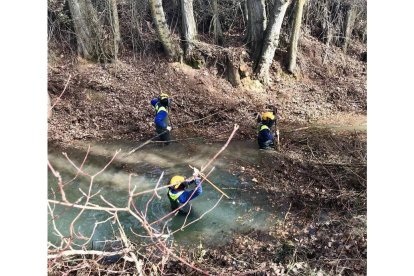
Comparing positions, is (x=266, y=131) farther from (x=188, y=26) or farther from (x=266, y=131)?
(x=188, y=26)

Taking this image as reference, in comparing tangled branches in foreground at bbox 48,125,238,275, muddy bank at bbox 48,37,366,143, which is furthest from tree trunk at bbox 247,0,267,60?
tangled branches in foreground at bbox 48,125,238,275

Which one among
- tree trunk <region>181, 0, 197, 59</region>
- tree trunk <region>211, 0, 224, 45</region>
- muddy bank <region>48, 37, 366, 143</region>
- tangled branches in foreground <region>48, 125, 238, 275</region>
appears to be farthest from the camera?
tree trunk <region>211, 0, 224, 45</region>

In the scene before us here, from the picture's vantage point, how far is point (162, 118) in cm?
647

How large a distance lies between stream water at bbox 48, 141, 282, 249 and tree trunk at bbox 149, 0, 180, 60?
251 cm

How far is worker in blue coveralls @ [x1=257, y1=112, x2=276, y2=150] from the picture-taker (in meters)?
6.40

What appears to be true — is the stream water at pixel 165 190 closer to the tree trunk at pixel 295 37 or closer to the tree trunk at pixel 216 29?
the tree trunk at pixel 295 37

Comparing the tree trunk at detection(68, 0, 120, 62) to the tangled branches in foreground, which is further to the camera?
the tree trunk at detection(68, 0, 120, 62)

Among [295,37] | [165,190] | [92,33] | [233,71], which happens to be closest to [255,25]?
[295,37]

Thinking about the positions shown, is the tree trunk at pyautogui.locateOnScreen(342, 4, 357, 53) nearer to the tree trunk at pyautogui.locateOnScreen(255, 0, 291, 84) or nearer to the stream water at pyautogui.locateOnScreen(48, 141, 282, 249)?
the tree trunk at pyautogui.locateOnScreen(255, 0, 291, 84)

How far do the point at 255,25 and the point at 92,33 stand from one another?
3611mm

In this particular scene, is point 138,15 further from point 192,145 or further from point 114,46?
point 192,145

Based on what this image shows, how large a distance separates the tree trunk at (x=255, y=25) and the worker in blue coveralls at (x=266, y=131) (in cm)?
195

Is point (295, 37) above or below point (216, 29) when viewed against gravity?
below

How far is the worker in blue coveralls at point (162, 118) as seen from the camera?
255 inches
